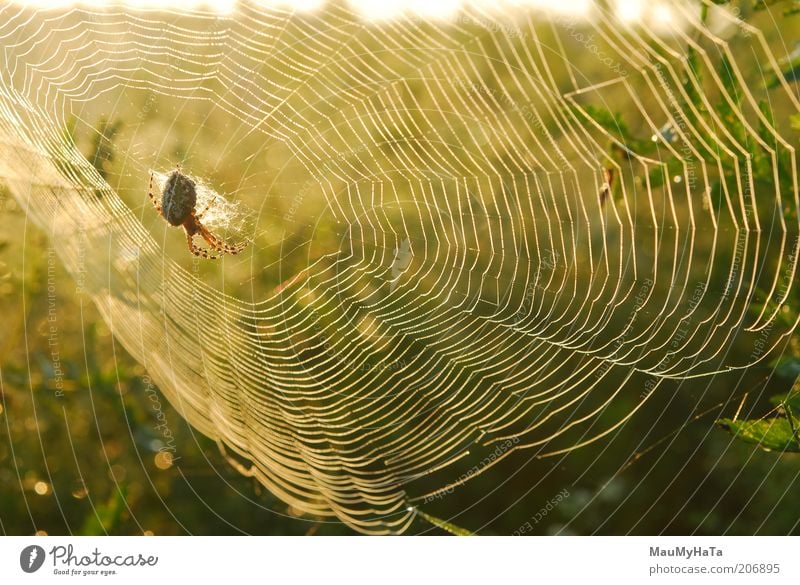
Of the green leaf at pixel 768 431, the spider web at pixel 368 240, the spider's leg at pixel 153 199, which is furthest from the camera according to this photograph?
the spider's leg at pixel 153 199

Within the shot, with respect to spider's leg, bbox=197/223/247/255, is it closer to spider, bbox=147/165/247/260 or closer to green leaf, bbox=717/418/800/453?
spider, bbox=147/165/247/260

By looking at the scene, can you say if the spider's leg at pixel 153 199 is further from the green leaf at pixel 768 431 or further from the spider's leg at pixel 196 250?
the green leaf at pixel 768 431

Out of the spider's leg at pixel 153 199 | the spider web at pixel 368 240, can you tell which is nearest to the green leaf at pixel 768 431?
the spider web at pixel 368 240

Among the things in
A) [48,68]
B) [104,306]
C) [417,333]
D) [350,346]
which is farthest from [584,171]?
[48,68]

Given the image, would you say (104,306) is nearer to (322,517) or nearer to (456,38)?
(322,517)

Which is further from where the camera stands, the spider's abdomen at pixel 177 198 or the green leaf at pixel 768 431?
the spider's abdomen at pixel 177 198

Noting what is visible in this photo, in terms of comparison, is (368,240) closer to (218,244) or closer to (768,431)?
(218,244)

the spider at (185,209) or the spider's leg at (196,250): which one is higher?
the spider at (185,209)

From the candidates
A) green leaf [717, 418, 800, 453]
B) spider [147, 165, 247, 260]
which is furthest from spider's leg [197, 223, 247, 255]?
green leaf [717, 418, 800, 453]

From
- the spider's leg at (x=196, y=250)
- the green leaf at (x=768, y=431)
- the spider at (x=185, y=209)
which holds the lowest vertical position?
the green leaf at (x=768, y=431)
